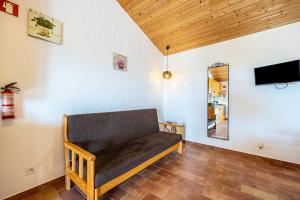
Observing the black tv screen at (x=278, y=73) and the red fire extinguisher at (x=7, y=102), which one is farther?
the black tv screen at (x=278, y=73)

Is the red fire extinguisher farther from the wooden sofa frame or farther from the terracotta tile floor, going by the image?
the terracotta tile floor

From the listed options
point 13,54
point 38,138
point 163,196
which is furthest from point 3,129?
point 163,196

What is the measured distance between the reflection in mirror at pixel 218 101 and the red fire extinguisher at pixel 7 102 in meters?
3.31

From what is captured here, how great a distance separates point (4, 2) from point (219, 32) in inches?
126

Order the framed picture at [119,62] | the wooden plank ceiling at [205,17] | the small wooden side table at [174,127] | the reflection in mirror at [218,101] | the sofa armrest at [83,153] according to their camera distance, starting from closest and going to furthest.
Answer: the sofa armrest at [83,153] → the wooden plank ceiling at [205,17] → the framed picture at [119,62] → the reflection in mirror at [218,101] → the small wooden side table at [174,127]

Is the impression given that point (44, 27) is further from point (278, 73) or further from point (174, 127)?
point (278, 73)

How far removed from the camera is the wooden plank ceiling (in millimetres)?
2164

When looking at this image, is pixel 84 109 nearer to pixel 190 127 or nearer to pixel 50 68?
pixel 50 68

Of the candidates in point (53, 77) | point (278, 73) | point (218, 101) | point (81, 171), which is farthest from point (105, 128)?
point (278, 73)

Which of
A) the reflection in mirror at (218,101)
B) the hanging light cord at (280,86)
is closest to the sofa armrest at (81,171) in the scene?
the reflection in mirror at (218,101)

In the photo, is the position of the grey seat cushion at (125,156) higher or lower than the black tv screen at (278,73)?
lower

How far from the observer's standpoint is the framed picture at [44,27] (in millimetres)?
1595

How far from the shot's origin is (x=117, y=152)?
1.83 meters

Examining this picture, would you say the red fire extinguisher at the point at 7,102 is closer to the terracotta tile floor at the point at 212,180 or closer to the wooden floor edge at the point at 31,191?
the wooden floor edge at the point at 31,191
